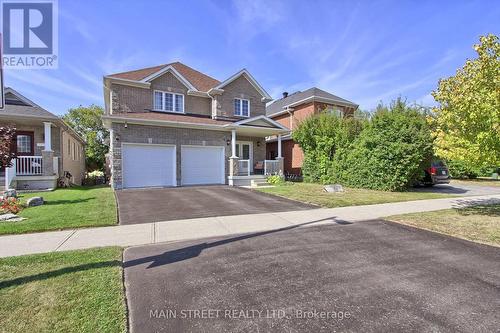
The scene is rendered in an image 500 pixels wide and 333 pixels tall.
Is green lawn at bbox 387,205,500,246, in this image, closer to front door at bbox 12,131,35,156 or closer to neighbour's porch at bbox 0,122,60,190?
neighbour's porch at bbox 0,122,60,190

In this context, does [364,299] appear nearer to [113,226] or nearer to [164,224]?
[164,224]

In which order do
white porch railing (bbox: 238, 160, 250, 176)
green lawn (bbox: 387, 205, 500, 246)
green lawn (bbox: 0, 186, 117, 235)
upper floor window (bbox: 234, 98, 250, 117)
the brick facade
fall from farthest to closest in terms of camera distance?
1. the brick facade
2. upper floor window (bbox: 234, 98, 250, 117)
3. white porch railing (bbox: 238, 160, 250, 176)
4. green lawn (bbox: 0, 186, 117, 235)
5. green lawn (bbox: 387, 205, 500, 246)

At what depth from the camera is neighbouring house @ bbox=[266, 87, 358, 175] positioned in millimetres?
21438

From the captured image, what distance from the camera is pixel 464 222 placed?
7008 millimetres

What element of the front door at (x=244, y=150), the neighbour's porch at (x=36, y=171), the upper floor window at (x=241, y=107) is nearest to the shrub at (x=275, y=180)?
the front door at (x=244, y=150)

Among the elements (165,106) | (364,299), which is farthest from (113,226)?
(165,106)

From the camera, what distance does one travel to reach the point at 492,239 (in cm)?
552

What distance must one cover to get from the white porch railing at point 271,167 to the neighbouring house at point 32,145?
12011mm

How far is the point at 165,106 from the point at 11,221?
38.6 ft

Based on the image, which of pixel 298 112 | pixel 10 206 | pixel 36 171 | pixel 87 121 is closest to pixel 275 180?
pixel 298 112

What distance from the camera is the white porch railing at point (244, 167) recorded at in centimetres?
1728

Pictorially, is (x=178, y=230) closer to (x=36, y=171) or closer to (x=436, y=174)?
(x=36, y=171)

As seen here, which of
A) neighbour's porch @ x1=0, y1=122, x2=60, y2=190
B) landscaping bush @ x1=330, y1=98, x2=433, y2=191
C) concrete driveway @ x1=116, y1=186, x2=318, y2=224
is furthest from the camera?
neighbour's porch @ x1=0, y1=122, x2=60, y2=190

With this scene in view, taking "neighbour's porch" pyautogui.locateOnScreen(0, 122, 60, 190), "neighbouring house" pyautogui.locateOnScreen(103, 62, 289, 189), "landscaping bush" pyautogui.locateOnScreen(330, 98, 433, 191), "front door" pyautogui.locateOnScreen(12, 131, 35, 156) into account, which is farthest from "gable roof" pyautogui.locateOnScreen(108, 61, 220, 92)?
"landscaping bush" pyautogui.locateOnScreen(330, 98, 433, 191)
